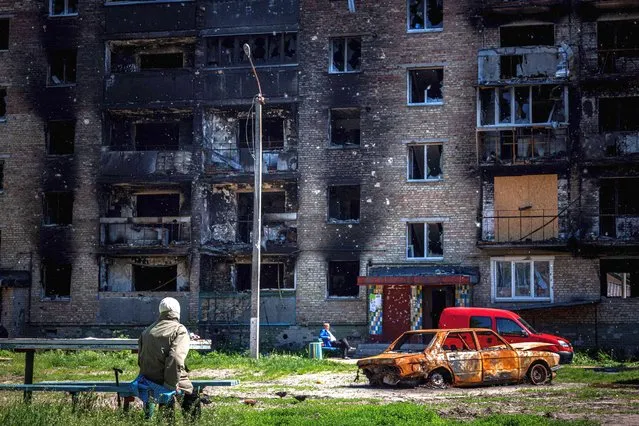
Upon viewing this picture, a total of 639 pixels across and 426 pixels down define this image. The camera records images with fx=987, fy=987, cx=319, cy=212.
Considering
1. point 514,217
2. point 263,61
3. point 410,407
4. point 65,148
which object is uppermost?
point 263,61

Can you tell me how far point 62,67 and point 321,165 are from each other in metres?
12.6

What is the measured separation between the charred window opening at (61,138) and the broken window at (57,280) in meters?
4.95

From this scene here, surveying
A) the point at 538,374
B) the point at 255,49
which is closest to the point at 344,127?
the point at 255,49

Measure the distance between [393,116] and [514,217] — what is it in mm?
6210

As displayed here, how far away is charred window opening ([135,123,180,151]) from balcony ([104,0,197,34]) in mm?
4137

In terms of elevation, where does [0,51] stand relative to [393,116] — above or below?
above

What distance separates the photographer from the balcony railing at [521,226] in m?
36.9

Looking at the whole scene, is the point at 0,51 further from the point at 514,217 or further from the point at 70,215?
the point at 514,217

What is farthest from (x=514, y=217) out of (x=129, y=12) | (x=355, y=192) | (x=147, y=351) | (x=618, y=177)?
(x=147, y=351)

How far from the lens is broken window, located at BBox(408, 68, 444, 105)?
128 feet

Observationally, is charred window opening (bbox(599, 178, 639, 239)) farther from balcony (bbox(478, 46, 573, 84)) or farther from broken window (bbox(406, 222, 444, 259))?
broken window (bbox(406, 222, 444, 259))

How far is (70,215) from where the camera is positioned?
42.5 m

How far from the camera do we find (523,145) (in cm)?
3794

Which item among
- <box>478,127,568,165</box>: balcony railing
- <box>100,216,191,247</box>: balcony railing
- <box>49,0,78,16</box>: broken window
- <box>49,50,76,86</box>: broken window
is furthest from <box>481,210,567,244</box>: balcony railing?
<box>49,0,78,16</box>: broken window
